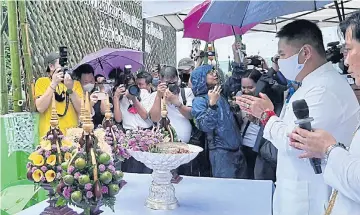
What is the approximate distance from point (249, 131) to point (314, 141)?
68.3 inches

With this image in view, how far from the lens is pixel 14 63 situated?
2.73m

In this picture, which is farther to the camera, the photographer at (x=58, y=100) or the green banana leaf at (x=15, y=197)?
the photographer at (x=58, y=100)

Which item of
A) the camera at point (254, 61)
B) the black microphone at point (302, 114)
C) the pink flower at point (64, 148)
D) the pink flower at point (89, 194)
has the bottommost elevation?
the pink flower at point (89, 194)

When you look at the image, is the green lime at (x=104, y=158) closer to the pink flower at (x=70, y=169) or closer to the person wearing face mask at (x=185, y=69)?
the pink flower at (x=70, y=169)

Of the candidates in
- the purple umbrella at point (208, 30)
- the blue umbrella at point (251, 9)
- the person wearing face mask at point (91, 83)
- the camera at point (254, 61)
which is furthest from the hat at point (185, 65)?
the blue umbrella at point (251, 9)

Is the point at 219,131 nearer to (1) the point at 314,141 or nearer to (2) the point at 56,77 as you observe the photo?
(2) the point at 56,77

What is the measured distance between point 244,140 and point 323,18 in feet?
9.73

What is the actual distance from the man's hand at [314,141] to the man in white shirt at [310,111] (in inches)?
12.0

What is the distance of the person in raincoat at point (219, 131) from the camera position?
253cm

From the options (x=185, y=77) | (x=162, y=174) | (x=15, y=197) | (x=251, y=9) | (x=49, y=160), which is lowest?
(x=15, y=197)

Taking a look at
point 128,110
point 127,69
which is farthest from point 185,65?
point 128,110

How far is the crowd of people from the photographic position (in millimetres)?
1467

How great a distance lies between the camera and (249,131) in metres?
2.74

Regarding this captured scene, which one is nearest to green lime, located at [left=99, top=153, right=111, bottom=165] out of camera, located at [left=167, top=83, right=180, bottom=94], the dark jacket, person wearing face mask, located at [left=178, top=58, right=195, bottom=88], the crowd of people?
the crowd of people
